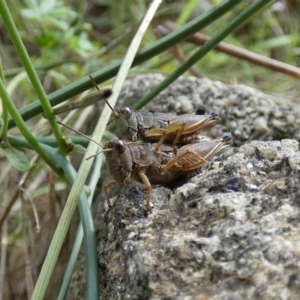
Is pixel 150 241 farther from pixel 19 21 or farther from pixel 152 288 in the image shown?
pixel 19 21

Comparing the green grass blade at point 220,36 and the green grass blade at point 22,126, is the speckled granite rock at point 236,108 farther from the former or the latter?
the green grass blade at point 22,126

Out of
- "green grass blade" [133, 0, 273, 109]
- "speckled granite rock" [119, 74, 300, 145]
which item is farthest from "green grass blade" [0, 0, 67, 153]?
"speckled granite rock" [119, 74, 300, 145]

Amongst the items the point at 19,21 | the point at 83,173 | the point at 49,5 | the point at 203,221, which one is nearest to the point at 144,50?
the point at 83,173

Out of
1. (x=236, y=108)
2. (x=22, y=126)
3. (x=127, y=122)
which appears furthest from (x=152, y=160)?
(x=236, y=108)

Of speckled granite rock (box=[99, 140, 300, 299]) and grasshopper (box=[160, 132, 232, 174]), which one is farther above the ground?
grasshopper (box=[160, 132, 232, 174])

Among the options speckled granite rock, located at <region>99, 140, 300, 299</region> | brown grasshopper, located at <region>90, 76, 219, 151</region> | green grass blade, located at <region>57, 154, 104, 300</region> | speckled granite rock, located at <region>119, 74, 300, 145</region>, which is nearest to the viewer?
speckled granite rock, located at <region>99, 140, 300, 299</region>

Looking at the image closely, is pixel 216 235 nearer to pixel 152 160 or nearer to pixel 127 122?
pixel 152 160

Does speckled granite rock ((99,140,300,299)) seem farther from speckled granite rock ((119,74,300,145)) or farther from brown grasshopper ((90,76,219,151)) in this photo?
speckled granite rock ((119,74,300,145))

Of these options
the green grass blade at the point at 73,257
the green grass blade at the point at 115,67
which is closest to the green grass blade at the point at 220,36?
the green grass blade at the point at 115,67
